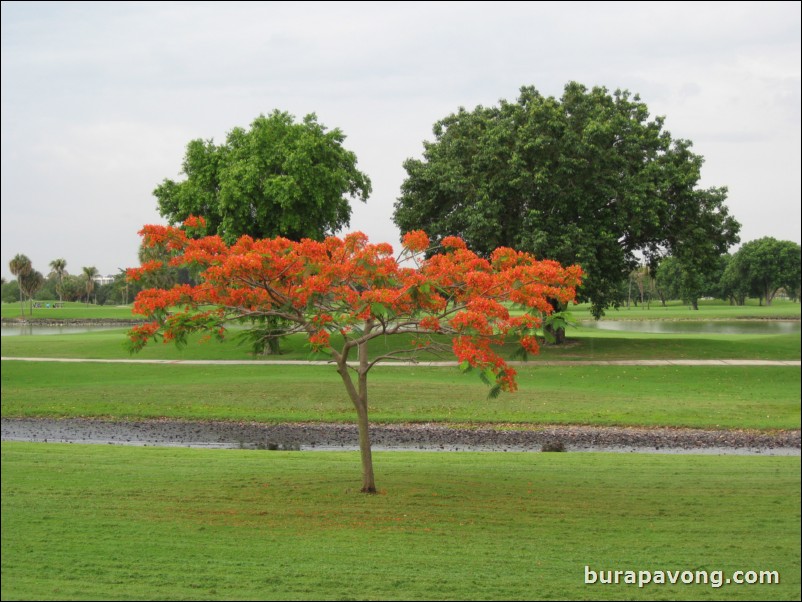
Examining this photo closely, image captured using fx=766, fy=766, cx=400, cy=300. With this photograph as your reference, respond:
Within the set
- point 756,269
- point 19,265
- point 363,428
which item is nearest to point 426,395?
point 363,428

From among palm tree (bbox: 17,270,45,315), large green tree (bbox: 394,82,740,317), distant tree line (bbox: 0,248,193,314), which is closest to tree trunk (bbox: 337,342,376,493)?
large green tree (bbox: 394,82,740,317)

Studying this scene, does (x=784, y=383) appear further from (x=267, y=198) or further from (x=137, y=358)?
(x=137, y=358)

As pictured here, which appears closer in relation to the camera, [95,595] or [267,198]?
[95,595]

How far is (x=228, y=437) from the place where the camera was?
70.6 feet

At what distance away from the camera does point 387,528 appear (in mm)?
10773

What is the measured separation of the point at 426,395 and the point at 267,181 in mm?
15995

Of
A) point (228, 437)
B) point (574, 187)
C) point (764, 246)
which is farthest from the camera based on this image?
point (764, 246)

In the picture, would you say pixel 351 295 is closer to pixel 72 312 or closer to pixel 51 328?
pixel 51 328

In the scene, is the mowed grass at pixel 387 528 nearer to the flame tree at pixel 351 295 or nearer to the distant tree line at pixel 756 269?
the flame tree at pixel 351 295

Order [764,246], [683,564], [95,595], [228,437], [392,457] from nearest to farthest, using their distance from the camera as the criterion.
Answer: [95,595], [683,564], [392,457], [228,437], [764,246]

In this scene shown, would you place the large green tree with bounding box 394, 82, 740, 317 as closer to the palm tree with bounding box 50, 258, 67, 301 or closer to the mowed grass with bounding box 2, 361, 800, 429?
the mowed grass with bounding box 2, 361, 800, 429

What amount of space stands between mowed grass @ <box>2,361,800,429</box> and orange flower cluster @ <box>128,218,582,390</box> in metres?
10.8

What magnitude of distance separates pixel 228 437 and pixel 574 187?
76.9 ft

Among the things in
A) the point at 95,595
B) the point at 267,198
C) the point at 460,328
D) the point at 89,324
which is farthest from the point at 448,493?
the point at 89,324
